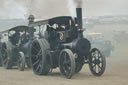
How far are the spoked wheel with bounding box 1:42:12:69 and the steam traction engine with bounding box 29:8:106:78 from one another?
10.8 feet

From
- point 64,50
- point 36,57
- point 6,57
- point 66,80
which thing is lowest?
point 6,57

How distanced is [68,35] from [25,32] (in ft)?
17.1

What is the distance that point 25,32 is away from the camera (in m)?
16.2

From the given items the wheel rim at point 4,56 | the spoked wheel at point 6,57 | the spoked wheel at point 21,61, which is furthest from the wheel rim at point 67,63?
the wheel rim at point 4,56

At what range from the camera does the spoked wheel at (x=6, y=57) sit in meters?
15.7

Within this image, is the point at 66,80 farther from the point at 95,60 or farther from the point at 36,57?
the point at 36,57

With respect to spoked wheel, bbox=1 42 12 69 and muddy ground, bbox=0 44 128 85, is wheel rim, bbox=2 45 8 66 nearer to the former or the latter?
spoked wheel, bbox=1 42 12 69

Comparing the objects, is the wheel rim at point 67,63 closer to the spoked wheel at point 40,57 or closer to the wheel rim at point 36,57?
the spoked wheel at point 40,57

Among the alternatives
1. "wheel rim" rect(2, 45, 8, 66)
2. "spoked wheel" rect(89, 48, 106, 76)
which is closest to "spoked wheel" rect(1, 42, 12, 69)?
"wheel rim" rect(2, 45, 8, 66)

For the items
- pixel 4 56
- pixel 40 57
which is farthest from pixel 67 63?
pixel 4 56

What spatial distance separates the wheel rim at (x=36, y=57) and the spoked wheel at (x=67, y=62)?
1372 millimetres

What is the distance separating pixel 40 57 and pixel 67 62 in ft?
5.93

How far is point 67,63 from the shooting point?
425 inches

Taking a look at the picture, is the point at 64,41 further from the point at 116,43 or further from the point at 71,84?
the point at 116,43
